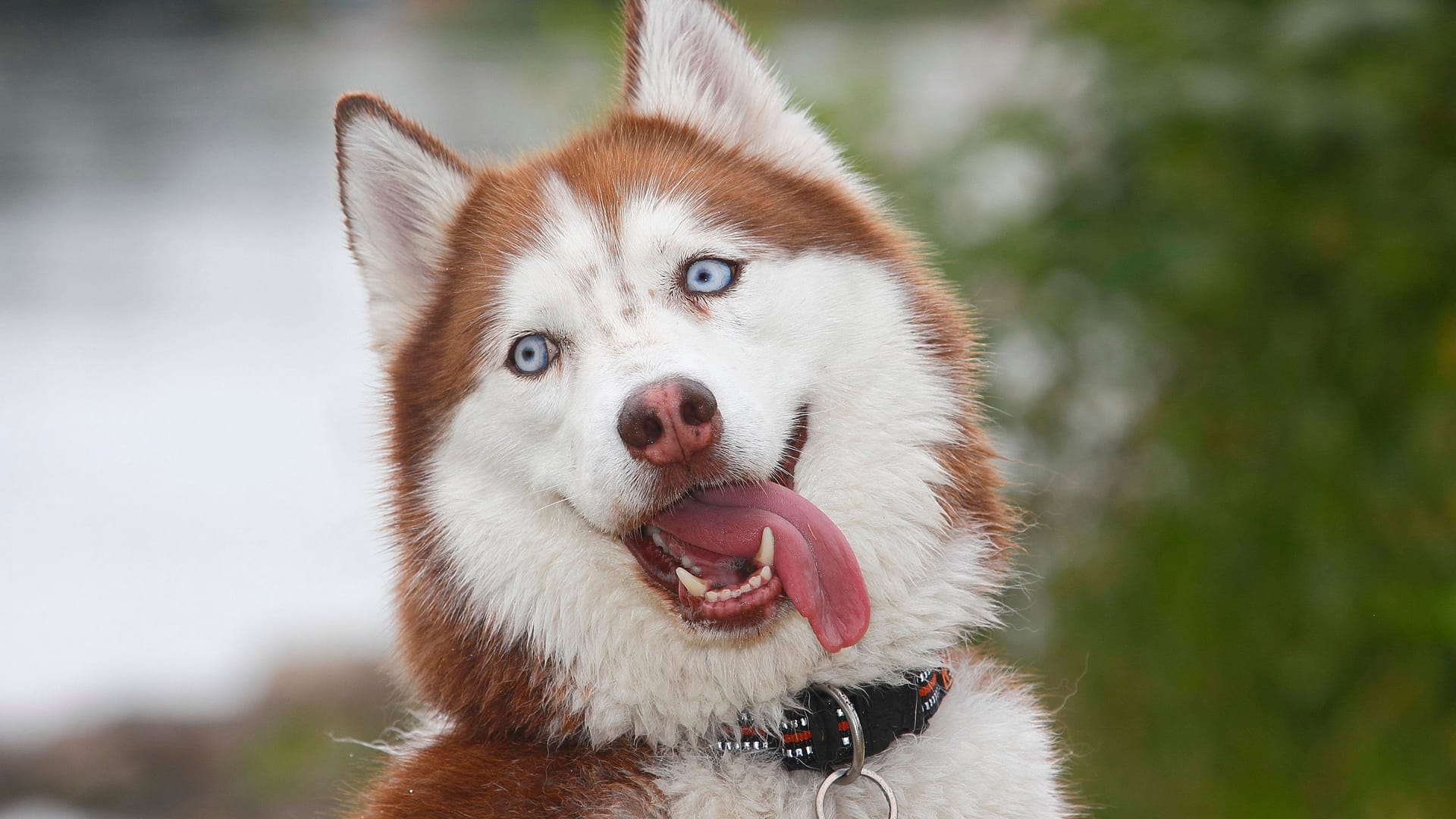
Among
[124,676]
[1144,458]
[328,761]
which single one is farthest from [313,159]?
[1144,458]

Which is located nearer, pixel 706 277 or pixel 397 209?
pixel 706 277

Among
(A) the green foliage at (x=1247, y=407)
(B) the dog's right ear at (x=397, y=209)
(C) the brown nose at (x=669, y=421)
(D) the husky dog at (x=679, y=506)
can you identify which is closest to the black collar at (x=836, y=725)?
(D) the husky dog at (x=679, y=506)

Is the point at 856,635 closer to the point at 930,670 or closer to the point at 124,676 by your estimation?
the point at 930,670

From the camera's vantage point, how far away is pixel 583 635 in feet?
8.20

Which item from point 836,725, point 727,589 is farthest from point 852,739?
point 727,589

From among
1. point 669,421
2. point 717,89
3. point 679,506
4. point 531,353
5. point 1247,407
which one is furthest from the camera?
point 1247,407

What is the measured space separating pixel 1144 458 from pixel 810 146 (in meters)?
2.83

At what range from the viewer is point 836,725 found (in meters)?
2.41

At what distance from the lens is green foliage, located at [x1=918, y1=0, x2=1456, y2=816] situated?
15.4 ft

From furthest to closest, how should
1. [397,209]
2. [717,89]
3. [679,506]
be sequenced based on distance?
[717,89]
[397,209]
[679,506]

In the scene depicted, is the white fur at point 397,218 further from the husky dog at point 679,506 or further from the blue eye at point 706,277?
the blue eye at point 706,277

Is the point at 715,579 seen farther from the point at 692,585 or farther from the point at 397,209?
the point at 397,209

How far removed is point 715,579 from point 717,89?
127cm

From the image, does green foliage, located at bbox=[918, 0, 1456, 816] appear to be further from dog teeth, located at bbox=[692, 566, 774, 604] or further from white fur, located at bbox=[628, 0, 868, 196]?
dog teeth, located at bbox=[692, 566, 774, 604]
